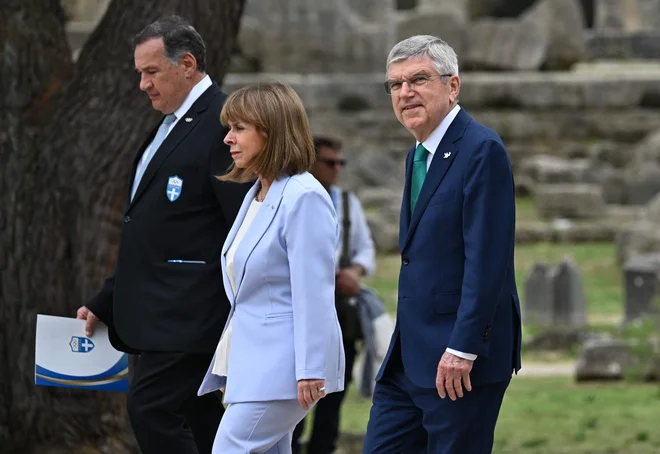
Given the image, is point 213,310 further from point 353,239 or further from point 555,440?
point 555,440

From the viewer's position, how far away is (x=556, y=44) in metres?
27.2

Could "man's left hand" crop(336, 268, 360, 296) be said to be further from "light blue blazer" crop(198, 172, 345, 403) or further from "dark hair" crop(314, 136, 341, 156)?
"light blue blazer" crop(198, 172, 345, 403)

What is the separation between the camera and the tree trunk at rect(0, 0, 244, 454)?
21.5ft

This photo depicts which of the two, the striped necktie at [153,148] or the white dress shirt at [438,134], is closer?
the white dress shirt at [438,134]

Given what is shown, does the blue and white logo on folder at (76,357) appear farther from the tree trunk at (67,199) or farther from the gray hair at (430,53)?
the gray hair at (430,53)

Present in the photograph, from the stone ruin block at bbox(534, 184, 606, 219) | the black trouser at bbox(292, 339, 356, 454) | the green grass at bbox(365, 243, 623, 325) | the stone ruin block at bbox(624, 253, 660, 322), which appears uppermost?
the black trouser at bbox(292, 339, 356, 454)

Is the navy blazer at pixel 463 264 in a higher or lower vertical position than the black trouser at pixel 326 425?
higher

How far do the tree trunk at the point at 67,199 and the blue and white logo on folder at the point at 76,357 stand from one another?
1.03 m

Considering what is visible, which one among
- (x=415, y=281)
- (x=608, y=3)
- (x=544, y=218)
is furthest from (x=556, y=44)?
(x=415, y=281)

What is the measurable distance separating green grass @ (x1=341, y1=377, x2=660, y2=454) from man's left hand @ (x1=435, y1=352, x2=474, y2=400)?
4016 mm

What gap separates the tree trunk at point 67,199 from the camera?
6.56 meters

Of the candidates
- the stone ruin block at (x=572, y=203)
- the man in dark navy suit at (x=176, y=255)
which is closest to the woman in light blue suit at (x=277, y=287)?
the man in dark navy suit at (x=176, y=255)

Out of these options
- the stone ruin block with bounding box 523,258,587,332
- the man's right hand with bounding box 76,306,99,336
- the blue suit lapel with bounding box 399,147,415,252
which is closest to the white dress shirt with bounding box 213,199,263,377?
the blue suit lapel with bounding box 399,147,415,252

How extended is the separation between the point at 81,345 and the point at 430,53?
1927 millimetres
